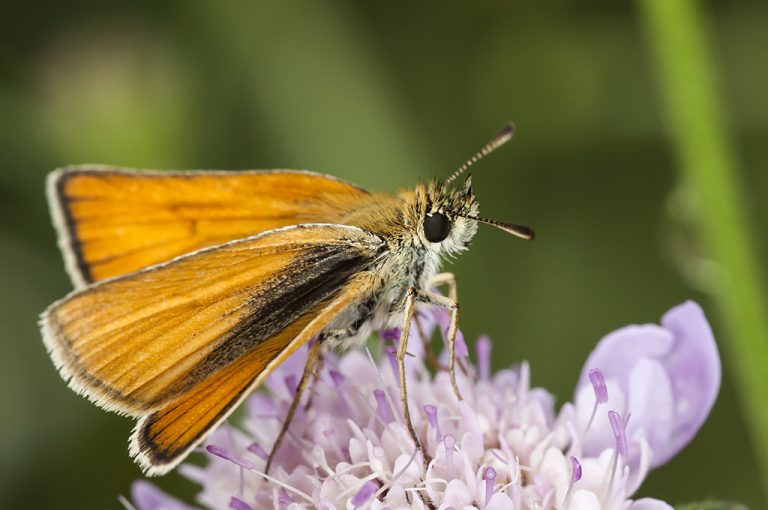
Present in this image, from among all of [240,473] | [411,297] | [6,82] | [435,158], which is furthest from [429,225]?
[6,82]

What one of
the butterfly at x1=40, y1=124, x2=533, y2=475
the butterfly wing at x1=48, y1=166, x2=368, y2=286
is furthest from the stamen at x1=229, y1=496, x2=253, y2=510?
the butterfly wing at x1=48, y1=166, x2=368, y2=286

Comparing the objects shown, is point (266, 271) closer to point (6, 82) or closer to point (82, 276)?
point (82, 276)

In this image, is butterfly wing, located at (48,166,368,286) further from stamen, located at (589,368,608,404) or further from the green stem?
the green stem

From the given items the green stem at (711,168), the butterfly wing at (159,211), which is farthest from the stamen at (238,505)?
the green stem at (711,168)

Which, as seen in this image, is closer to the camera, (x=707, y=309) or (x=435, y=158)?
(x=707, y=309)

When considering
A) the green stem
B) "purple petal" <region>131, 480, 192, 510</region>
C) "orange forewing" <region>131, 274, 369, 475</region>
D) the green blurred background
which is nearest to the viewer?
"orange forewing" <region>131, 274, 369, 475</region>

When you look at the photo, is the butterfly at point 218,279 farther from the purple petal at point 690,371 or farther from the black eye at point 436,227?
the purple petal at point 690,371

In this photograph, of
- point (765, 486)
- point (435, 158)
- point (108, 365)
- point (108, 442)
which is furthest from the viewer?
point (435, 158)
